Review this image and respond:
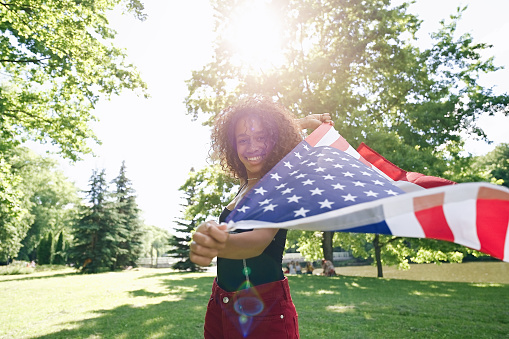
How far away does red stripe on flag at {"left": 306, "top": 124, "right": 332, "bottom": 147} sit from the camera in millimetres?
2561

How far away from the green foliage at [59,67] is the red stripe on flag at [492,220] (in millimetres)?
12497

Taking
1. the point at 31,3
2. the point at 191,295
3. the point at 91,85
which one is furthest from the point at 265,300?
the point at 91,85

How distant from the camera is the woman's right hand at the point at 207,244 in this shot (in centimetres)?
128

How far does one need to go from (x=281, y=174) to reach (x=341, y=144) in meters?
0.94

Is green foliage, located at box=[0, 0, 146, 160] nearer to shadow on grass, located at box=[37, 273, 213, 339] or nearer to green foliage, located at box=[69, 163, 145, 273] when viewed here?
shadow on grass, located at box=[37, 273, 213, 339]

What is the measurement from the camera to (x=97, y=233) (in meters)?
35.1

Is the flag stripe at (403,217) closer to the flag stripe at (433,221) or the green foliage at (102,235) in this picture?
the flag stripe at (433,221)

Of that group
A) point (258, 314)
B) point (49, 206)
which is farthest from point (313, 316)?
point (49, 206)

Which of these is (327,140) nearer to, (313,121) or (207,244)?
(313,121)

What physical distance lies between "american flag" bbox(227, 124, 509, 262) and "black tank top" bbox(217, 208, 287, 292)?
11.6 inches

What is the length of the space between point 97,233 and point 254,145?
3766 cm

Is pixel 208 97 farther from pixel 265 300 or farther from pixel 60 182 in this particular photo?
pixel 60 182

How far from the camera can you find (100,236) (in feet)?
115

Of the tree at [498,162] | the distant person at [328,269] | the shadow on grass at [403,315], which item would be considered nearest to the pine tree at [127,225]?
the distant person at [328,269]
